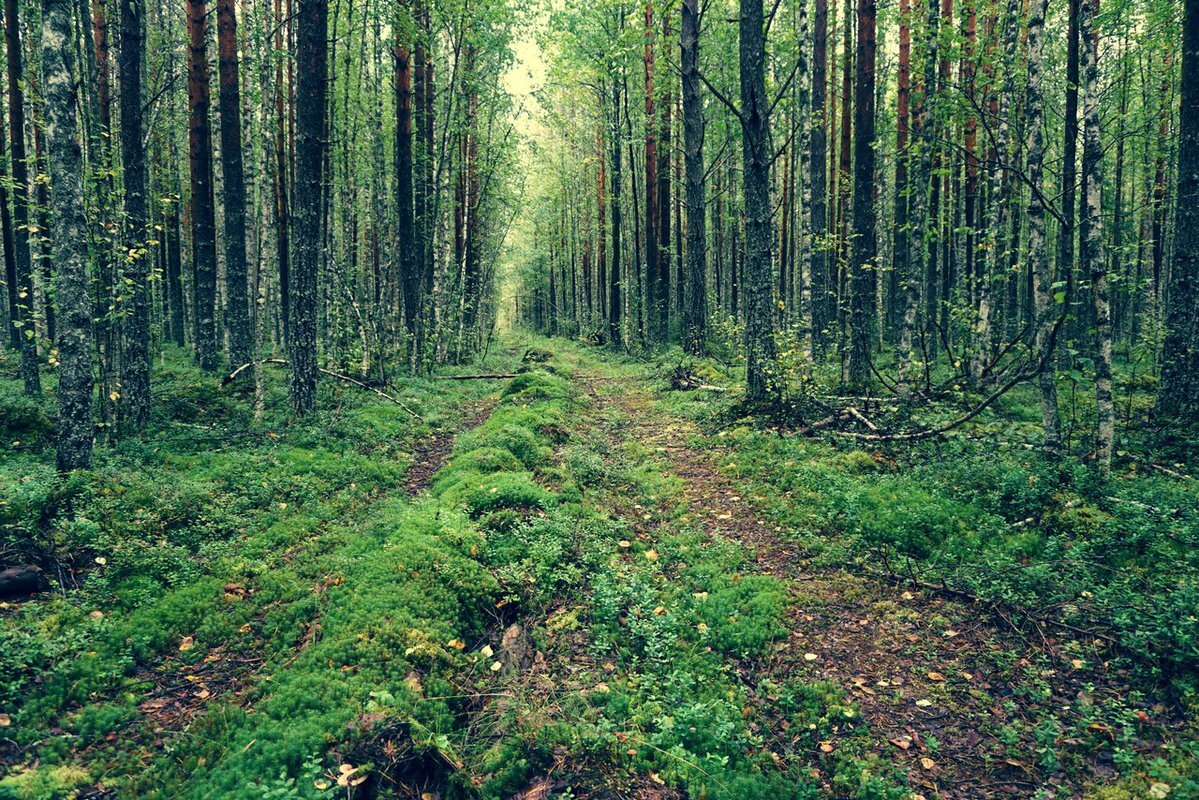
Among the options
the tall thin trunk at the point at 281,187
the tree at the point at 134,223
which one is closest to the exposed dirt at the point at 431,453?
the tree at the point at 134,223

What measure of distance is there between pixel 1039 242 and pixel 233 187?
17000mm

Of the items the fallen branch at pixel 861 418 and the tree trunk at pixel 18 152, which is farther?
the tree trunk at pixel 18 152

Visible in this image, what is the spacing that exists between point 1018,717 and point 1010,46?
1151 centimetres

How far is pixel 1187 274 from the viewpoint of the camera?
8516 mm

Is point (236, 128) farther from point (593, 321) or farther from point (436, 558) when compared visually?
point (593, 321)

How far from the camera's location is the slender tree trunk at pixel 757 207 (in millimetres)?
10938

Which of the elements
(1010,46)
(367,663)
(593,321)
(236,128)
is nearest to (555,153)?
(593,321)

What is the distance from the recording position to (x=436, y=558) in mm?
5480

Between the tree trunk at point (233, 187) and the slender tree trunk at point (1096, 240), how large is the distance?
629 inches

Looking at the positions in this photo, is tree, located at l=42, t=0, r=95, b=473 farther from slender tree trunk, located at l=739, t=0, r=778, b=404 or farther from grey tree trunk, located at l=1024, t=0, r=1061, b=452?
grey tree trunk, located at l=1024, t=0, r=1061, b=452

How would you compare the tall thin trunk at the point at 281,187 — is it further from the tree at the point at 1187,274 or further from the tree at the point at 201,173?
the tree at the point at 1187,274

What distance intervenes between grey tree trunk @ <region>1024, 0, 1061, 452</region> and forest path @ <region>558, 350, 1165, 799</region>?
12.5 ft

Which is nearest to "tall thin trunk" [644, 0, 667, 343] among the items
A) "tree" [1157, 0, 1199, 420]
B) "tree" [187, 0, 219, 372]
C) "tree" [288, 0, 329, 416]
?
"tree" [288, 0, 329, 416]

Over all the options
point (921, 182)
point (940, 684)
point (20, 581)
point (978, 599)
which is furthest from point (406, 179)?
point (940, 684)
